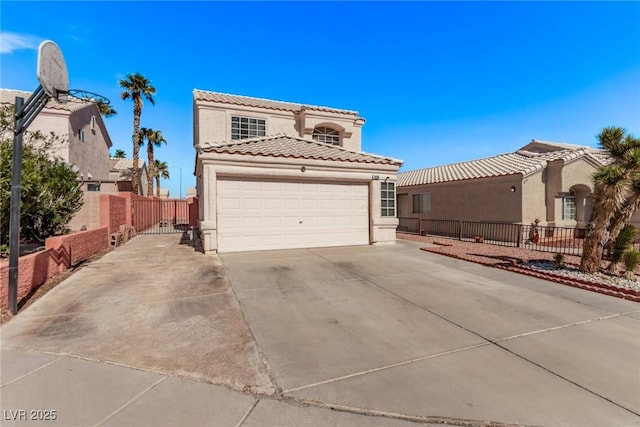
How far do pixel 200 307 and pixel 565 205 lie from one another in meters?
19.1

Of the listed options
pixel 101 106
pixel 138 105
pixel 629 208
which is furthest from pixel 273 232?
pixel 101 106

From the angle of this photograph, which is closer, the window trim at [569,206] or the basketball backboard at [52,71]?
the basketball backboard at [52,71]

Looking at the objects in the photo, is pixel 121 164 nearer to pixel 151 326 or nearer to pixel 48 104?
pixel 48 104

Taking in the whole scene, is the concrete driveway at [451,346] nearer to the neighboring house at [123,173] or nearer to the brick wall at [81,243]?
the brick wall at [81,243]

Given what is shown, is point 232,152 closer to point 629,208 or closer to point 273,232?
point 273,232

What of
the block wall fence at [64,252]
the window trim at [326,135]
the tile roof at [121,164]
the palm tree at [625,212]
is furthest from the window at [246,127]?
the tile roof at [121,164]

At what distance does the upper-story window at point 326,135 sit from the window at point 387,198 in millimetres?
8015

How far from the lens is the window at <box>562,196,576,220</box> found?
16.1 m

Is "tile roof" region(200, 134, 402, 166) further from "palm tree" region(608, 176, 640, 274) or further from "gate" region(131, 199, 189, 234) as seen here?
"gate" region(131, 199, 189, 234)

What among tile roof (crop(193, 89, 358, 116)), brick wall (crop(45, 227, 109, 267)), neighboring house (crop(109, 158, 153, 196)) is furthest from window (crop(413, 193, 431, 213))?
neighboring house (crop(109, 158, 153, 196))

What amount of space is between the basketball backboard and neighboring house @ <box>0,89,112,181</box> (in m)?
10.1

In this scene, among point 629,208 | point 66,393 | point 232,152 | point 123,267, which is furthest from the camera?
point 232,152

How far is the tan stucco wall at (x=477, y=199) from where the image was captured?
50.6 feet

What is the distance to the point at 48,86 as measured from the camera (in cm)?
506
